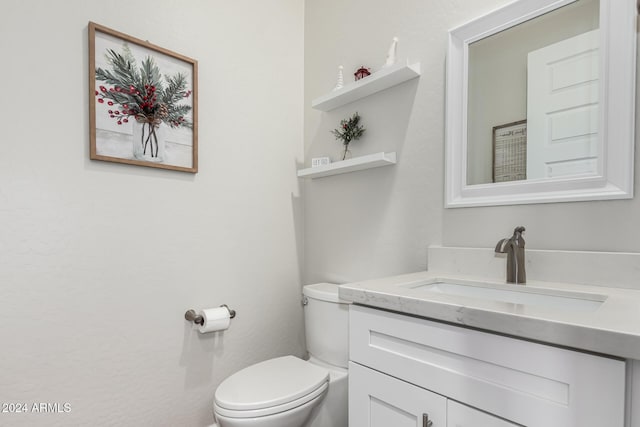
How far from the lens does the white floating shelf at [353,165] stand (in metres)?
1.46

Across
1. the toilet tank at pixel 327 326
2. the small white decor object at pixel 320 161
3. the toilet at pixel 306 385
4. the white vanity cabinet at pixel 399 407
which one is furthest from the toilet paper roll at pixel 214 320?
the small white decor object at pixel 320 161

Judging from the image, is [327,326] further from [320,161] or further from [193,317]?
[320,161]

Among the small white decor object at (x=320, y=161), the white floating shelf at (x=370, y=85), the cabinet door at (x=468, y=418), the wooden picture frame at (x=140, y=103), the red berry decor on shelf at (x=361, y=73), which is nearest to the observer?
the cabinet door at (x=468, y=418)

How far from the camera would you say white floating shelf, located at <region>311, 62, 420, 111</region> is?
1403mm

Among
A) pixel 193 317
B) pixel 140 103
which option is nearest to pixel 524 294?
pixel 193 317

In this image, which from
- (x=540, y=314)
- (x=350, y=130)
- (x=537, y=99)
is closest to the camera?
(x=540, y=314)

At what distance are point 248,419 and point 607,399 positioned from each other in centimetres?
101

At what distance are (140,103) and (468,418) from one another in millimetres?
1570

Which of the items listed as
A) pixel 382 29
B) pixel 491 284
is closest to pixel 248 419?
pixel 491 284

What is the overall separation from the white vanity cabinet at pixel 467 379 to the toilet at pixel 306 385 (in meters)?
0.31

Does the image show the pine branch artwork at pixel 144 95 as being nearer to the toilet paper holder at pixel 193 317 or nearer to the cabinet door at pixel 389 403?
the toilet paper holder at pixel 193 317

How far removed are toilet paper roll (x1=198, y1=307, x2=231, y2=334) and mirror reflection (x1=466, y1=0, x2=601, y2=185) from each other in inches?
47.1

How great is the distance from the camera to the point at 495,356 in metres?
0.71

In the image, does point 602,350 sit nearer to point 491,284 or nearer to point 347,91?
point 491,284
